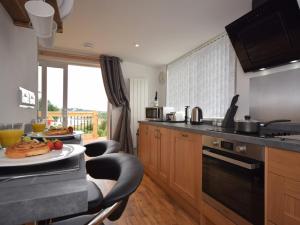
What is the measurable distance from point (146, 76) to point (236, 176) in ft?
11.1

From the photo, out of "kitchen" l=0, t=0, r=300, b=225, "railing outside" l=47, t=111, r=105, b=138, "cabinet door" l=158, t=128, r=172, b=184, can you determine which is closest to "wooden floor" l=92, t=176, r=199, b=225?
"kitchen" l=0, t=0, r=300, b=225

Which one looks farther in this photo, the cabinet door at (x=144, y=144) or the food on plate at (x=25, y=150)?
the cabinet door at (x=144, y=144)

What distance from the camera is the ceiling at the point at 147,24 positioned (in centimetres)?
205

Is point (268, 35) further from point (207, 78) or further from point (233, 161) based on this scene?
point (207, 78)

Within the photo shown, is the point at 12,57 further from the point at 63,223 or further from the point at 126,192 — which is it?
the point at 126,192

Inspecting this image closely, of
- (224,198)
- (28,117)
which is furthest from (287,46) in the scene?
(28,117)

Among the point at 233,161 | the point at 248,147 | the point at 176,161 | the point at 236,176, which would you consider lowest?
the point at 176,161

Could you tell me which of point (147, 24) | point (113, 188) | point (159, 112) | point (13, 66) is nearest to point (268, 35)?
point (147, 24)

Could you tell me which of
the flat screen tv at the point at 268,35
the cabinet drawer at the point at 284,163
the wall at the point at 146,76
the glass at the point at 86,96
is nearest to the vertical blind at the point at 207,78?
the flat screen tv at the point at 268,35

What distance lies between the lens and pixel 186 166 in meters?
2.08

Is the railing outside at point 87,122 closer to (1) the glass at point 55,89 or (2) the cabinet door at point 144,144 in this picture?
(1) the glass at point 55,89

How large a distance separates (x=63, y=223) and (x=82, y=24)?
8.15 ft

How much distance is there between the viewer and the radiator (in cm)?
418

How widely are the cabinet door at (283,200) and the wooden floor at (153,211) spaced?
0.94 meters
